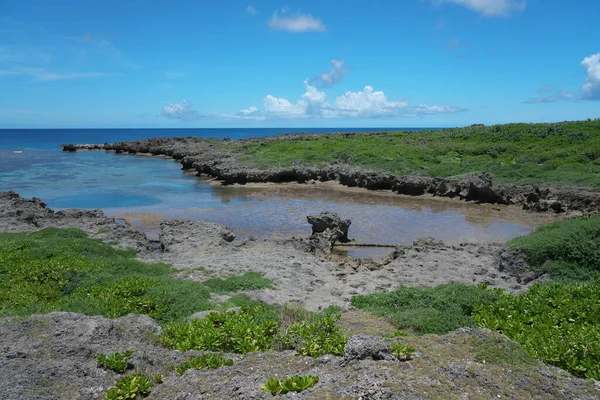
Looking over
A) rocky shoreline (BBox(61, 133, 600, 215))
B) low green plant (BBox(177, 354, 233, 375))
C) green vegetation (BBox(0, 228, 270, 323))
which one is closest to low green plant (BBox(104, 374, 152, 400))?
low green plant (BBox(177, 354, 233, 375))

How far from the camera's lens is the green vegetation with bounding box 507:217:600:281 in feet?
45.8

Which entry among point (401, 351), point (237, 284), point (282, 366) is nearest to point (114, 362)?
point (282, 366)

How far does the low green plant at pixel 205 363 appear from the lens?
7133 mm

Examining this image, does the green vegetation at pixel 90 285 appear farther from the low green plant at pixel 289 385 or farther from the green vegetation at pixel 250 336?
the low green plant at pixel 289 385

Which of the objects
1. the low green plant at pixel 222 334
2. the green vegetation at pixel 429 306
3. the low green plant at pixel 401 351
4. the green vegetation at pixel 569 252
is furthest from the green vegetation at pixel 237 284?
the green vegetation at pixel 569 252

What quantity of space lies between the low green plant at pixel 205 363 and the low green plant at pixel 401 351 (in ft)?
8.45

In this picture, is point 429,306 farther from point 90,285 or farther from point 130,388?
point 90,285

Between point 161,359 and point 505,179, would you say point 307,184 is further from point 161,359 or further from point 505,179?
Answer: point 161,359

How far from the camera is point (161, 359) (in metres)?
7.60

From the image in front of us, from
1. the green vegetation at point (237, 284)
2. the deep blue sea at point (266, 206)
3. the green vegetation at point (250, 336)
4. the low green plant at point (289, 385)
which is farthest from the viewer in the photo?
the deep blue sea at point (266, 206)

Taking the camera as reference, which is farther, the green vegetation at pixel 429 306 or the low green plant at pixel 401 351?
the green vegetation at pixel 429 306

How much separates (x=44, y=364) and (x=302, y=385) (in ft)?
13.6

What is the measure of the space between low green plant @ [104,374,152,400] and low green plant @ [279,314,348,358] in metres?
2.42

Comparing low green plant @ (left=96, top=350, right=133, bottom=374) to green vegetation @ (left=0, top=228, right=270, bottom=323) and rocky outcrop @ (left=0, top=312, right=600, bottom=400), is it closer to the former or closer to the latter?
rocky outcrop @ (left=0, top=312, right=600, bottom=400)
